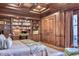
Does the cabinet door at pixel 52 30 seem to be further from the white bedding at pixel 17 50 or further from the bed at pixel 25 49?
the white bedding at pixel 17 50

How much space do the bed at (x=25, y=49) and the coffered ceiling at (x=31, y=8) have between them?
56 cm

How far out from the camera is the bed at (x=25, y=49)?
2.54 metres

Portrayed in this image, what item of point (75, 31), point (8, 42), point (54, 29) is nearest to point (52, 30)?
point (54, 29)

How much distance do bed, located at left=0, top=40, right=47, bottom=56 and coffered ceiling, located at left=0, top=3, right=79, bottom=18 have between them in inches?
22.1

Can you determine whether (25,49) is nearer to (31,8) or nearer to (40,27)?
(40,27)

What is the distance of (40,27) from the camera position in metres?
2.73

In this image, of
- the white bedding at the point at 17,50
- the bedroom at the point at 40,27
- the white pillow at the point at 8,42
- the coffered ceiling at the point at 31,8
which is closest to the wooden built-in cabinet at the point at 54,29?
the bedroom at the point at 40,27

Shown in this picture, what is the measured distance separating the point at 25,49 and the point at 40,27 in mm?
541

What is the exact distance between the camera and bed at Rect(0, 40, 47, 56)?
8.32ft

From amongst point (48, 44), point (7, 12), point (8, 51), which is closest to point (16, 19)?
point (7, 12)

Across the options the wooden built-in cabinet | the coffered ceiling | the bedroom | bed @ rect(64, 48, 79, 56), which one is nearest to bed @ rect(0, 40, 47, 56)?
the bedroom

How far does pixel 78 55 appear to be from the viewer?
2.62 meters

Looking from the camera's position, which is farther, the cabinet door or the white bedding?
the cabinet door

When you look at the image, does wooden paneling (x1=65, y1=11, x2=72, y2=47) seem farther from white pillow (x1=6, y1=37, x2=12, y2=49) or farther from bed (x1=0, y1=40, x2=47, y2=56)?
white pillow (x1=6, y1=37, x2=12, y2=49)
